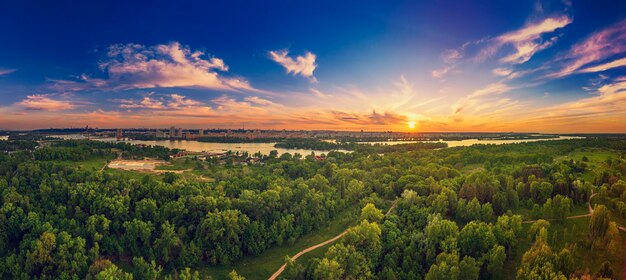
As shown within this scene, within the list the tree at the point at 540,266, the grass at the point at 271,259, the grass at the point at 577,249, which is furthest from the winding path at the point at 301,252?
the tree at the point at 540,266

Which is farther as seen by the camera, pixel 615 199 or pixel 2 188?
pixel 2 188

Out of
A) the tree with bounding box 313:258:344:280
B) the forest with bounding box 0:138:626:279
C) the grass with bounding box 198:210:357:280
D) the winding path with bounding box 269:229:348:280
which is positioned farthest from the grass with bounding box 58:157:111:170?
the tree with bounding box 313:258:344:280

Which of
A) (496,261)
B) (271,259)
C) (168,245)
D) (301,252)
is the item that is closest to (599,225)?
(496,261)

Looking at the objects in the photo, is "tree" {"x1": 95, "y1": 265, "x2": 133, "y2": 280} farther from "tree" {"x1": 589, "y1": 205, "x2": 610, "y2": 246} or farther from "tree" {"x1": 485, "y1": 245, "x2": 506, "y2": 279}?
"tree" {"x1": 589, "y1": 205, "x2": 610, "y2": 246}

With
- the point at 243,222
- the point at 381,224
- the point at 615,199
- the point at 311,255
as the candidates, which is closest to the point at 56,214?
the point at 243,222

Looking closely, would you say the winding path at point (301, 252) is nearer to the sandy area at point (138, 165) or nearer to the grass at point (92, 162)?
the sandy area at point (138, 165)

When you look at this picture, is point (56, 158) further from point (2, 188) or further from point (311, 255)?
point (311, 255)
